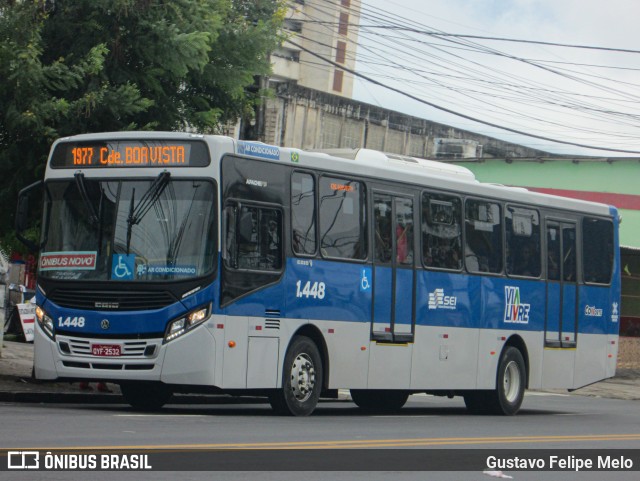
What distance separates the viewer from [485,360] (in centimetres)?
2042

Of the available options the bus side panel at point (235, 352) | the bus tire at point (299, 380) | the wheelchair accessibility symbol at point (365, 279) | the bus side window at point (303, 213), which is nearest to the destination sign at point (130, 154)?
the bus side window at point (303, 213)

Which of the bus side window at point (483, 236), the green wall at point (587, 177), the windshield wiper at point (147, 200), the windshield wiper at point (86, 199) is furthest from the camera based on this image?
the green wall at point (587, 177)

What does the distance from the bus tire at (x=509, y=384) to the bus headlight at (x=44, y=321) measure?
7.78 metres

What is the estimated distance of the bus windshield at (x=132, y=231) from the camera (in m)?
15.3

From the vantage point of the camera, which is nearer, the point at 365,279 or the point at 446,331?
the point at 365,279

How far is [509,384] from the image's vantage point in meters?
21.1

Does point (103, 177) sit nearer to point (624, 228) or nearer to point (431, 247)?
point (431, 247)

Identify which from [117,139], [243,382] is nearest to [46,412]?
[243,382]

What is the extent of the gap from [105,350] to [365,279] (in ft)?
12.9

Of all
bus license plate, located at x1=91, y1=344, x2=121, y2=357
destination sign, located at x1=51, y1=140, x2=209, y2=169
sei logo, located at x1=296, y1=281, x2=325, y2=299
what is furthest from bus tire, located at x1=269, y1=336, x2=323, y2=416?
destination sign, located at x1=51, y1=140, x2=209, y2=169

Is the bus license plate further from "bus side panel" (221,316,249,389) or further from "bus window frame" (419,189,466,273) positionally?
"bus window frame" (419,189,466,273)

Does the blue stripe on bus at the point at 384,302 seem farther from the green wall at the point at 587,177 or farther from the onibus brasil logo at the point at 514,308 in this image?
the green wall at the point at 587,177

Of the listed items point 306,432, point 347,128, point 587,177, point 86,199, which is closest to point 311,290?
point 86,199

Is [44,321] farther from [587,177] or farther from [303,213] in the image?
[587,177]
